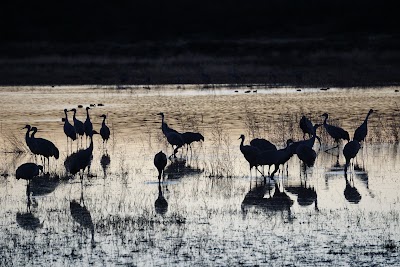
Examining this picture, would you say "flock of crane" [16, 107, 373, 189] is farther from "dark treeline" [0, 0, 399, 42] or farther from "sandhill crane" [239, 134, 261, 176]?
"dark treeline" [0, 0, 399, 42]

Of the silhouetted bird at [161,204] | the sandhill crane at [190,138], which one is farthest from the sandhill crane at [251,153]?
the sandhill crane at [190,138]

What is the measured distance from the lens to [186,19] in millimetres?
86812

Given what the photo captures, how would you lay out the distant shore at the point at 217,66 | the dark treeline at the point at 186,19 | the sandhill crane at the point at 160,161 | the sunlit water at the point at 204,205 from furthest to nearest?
1. the dark treeline at the point at 186,19
2. the distant shore at the point at 217,66
3. the sandhill crane at the point at 160,161
4. the sunlit water at the point at 204,205

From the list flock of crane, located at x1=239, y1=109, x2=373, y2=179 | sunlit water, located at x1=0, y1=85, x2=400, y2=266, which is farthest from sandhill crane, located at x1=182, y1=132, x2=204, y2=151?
flock of crane, located at x1=239, y1=109, x2=373, y2=179

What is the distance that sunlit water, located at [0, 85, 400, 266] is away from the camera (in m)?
10.0

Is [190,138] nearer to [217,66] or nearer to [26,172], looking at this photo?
[26,172]

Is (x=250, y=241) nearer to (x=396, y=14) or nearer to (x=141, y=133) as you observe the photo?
(x=141, y=133)

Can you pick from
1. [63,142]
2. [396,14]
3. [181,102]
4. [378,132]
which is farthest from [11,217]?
[396,14]

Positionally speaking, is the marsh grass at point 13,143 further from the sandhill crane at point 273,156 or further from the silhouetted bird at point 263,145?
the sandhill crane at point 273,156

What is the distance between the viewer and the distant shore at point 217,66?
39.5 metres

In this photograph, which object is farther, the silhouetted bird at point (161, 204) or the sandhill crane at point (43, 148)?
the sandhill crane at point (43, 148)

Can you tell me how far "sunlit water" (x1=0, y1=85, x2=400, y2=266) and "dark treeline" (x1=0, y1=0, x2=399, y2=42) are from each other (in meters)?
55.2

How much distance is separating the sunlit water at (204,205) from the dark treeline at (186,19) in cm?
5522

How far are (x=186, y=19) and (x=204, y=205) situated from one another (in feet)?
246
